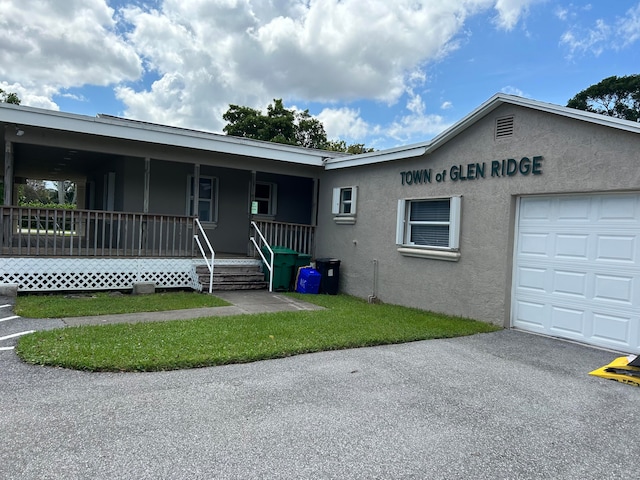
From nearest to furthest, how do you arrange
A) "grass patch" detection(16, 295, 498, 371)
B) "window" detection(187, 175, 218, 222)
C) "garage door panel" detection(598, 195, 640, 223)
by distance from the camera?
"grass patch" detection(16, 295, 498, 371) < "garage door panel" detection(598, 195, 640, 223) < "window" detection(187, 175, 218, 222)

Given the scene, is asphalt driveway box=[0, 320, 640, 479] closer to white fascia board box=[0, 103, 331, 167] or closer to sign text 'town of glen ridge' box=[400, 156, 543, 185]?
sign text 'town of glen ridge' box=[400, 156, 543, 185]

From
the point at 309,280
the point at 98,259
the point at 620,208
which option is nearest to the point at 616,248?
the point at 620,208

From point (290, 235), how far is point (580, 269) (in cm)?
737

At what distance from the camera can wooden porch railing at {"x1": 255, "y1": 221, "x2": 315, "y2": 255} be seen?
11.9m

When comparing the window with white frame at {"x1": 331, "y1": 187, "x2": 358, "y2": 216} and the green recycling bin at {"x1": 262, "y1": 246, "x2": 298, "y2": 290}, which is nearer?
the green recycling bin at {"x1": 262, "y1": 246, "x2": 298, "y2": 290}

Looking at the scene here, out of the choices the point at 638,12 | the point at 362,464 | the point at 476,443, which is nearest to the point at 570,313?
the point at 476,443

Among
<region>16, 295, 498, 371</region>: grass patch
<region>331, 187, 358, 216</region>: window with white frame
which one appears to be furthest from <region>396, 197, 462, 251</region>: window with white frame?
<region>331, 187, 358, 216</region>: window with white frame

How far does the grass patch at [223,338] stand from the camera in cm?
485

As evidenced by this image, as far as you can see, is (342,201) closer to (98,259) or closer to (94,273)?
(98,259)

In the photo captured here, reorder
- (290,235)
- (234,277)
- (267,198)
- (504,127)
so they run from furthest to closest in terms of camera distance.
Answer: (267,198) < (290,235) < (234,277) < (504,127)

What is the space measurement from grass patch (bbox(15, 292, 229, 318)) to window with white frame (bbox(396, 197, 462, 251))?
408 centimetres

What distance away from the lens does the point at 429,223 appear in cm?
913

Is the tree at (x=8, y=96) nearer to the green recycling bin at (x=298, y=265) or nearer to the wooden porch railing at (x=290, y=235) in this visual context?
the wooden porch railing at (x=290, y=235)

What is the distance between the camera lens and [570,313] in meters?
6.81
